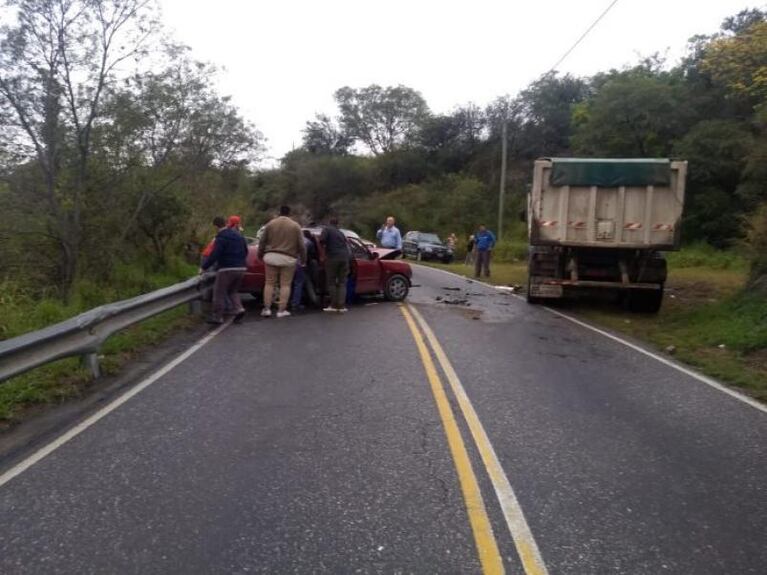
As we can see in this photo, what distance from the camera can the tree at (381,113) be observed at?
232 ft

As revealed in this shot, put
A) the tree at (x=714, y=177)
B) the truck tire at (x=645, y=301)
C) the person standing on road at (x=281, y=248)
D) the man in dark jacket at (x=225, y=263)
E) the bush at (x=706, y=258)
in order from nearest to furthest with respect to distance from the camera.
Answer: the man in dark jacket at (x=225, y=263) < the person standing on road at (x=281, y=248) < the truck tire at (x=645, y=301) < the bush at (x=706, y=258) < the tree at (x=714, y=177)

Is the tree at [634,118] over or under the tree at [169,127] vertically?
over

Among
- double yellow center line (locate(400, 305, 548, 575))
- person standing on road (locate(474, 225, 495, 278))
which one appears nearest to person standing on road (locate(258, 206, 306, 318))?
double yellow center line (locate(400, 305, 548, 575))

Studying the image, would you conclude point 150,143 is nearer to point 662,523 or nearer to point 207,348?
point 207,348

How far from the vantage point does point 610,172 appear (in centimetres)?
1311

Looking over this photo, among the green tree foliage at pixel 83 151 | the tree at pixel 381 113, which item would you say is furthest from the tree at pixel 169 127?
the tree at pixel 381 113

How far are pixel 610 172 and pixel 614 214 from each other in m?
0.81

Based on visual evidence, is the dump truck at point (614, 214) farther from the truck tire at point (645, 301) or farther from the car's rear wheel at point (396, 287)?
the car's rear wheel at point (396, 287)

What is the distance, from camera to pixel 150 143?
13867mm

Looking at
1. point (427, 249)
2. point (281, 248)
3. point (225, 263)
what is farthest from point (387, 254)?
point (427, 249)

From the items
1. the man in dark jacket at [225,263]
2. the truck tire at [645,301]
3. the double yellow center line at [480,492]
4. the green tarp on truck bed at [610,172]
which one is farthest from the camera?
the truck tire at [645,301]

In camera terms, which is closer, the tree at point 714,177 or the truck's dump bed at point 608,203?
the truck's dump bed at point 608,203

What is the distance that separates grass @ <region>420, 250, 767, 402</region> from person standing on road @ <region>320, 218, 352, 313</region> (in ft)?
15.5

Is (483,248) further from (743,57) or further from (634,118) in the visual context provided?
(634,118)
